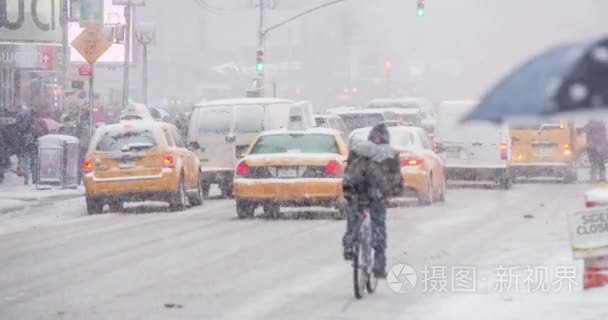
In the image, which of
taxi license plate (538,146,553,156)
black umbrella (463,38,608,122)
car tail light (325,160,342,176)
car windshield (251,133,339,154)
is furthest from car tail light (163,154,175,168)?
black umbrella (463,38,608,122)

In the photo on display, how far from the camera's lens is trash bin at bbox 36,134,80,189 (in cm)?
3123

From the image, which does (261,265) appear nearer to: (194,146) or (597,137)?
(194,146)

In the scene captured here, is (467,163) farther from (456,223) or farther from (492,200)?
(456,223)

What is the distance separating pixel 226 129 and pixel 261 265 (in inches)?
503

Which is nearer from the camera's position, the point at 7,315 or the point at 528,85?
the point at 528,85

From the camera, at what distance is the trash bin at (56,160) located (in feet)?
102

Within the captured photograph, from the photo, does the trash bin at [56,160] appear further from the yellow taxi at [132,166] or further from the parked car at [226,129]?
the yellow taxi at [132,166]

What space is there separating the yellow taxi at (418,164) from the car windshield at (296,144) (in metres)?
2.30

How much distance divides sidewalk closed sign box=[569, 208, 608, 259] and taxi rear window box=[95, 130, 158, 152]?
1380 centimetres

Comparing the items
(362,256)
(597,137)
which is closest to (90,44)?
(597,137)

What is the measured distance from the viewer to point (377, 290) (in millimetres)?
13234

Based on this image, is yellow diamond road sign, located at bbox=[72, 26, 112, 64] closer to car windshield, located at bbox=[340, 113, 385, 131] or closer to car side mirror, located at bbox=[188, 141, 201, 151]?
car side mirror, located at bbox=[188, 141, 201, 151]

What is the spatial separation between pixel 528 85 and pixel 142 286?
383 inches

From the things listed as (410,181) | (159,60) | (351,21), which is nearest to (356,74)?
(351,21)
